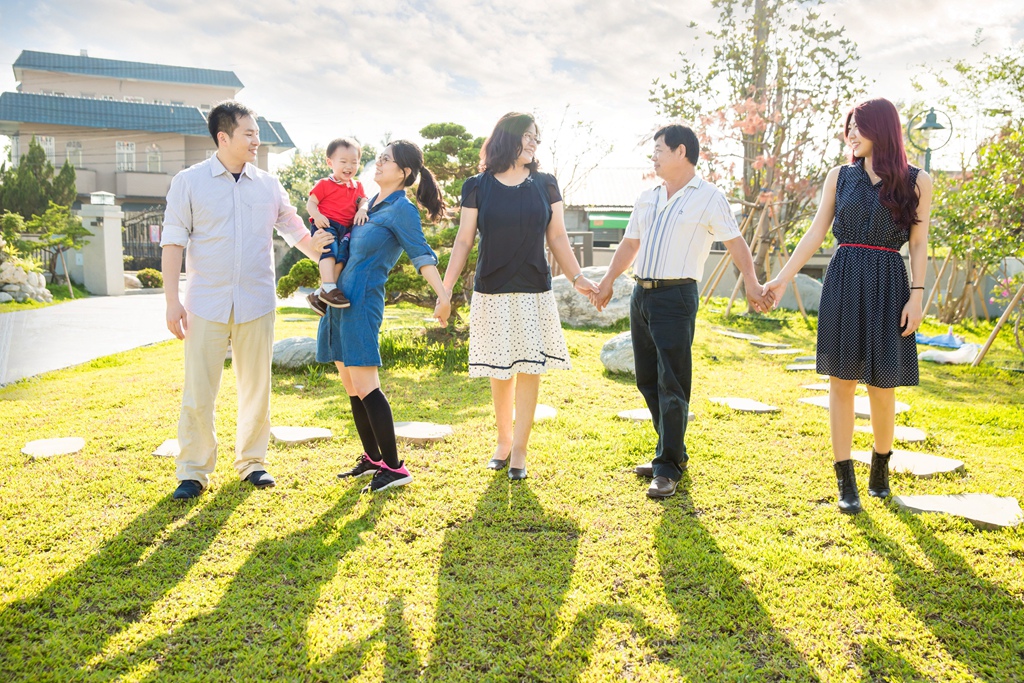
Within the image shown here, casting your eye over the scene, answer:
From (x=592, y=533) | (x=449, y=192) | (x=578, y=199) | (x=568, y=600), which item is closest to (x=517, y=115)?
(x=592, y=533)

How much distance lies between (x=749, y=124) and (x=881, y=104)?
28.1 ft

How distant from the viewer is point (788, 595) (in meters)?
2.30

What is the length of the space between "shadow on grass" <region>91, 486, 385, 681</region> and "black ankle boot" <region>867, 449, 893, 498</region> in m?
2.20

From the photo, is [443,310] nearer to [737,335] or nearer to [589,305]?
[589,305]

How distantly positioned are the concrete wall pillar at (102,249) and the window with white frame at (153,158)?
35.9 feet

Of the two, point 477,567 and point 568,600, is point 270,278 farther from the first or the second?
point 568,600

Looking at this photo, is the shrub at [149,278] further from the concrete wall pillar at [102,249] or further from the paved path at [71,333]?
the paved path at [71,333]

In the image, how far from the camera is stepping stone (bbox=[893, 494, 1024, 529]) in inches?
110

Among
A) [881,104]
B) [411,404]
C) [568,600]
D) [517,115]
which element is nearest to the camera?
[568,600]

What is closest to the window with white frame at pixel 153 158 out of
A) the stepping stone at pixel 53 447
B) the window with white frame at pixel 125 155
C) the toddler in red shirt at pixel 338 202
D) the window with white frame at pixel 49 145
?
the window with white frame at pixel 125 155

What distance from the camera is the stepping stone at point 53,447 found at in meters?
3.68

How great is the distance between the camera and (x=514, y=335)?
11.0 ft

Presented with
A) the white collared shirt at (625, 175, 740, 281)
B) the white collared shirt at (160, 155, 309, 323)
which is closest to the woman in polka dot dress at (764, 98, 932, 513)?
the white collared shirt at (625, 175, 740, 281)

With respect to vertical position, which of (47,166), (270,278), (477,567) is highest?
(47,166)
